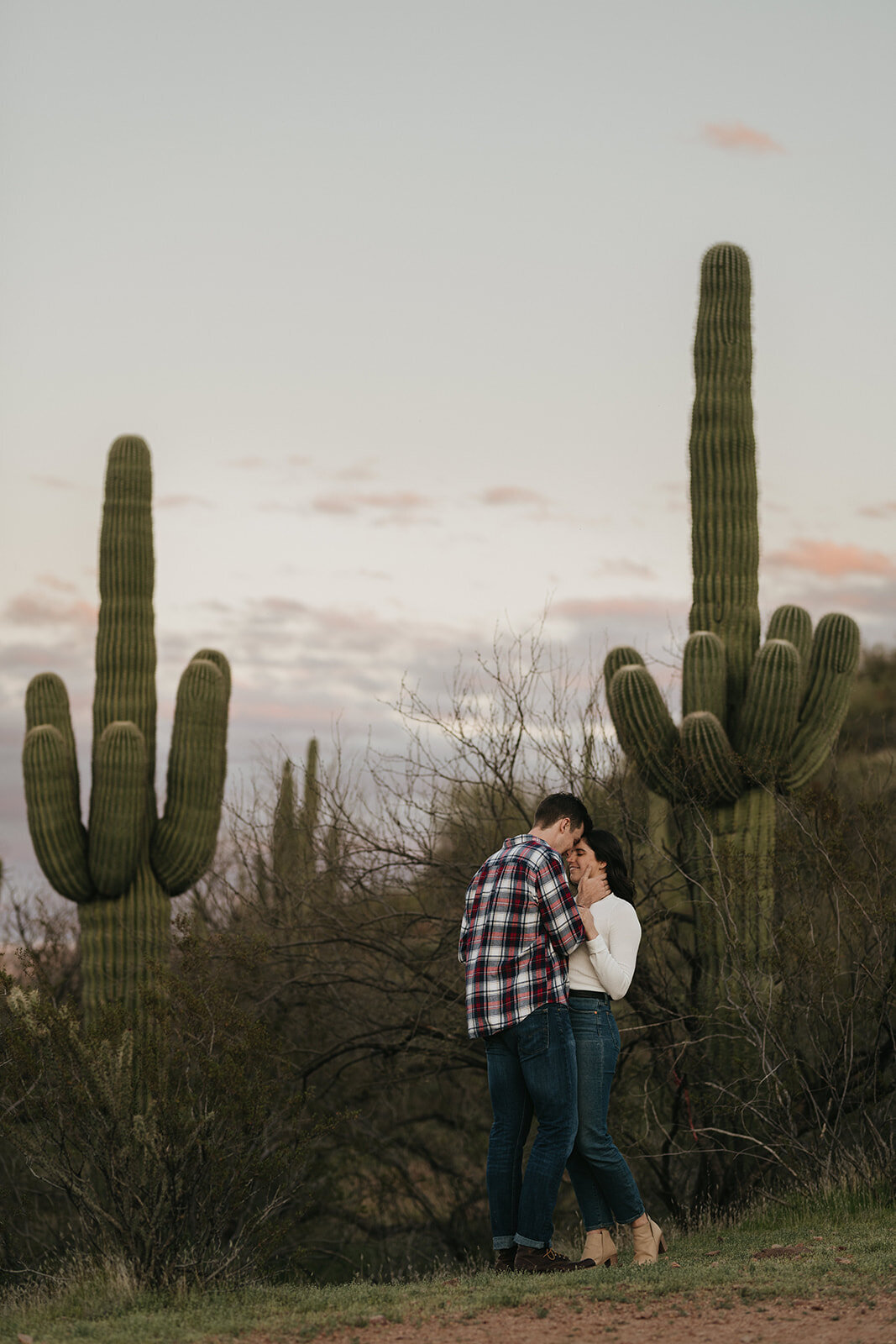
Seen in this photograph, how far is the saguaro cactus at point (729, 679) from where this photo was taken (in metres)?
10.8

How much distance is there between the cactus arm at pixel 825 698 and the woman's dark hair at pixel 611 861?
19.1 ft

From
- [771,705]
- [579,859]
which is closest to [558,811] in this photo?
[579,859]

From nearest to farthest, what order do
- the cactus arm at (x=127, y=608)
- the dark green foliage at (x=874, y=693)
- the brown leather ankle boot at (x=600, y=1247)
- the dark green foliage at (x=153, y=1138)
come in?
the brown leather ankle boot at (x=600, y=1247), the dark green foliage at (x=153, y=1138), the cactus arm at (x=127, y=608), the dark green foliage at (x=874, y=693)

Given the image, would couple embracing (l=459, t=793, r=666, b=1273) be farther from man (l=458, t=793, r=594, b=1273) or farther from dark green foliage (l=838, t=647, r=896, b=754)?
dark green foliage (l=838, t=647, r=896, b=754)

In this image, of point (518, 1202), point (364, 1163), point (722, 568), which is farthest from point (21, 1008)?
point (364, 1163)

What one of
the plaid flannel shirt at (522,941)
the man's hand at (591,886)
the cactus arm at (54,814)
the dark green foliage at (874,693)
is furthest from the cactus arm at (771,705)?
the dark green foliage at (874,693)

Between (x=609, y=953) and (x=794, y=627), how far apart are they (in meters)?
7.10

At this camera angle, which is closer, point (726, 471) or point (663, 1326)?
point (663, 1326)

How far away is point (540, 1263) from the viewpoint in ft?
17.9

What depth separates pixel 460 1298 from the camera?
5.09 m

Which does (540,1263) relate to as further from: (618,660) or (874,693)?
(874,693)

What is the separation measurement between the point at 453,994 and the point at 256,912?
2.33 m

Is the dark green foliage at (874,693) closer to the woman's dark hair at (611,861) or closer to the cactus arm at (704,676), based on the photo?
the cactus arm at (704,676)

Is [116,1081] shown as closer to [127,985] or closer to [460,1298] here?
[460,1298]
